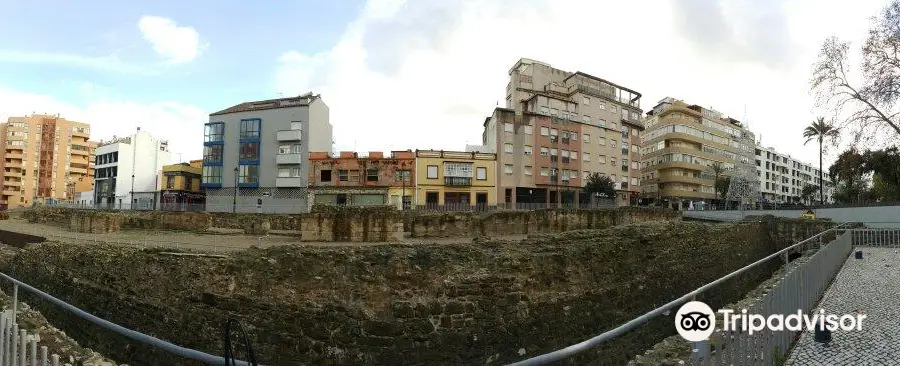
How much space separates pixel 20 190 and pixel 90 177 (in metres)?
10.5

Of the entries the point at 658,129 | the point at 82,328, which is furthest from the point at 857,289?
the point at 658,129

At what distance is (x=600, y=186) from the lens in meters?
52.8

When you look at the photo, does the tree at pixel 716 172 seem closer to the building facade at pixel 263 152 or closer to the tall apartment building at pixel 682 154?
the tall apartment building at pixel 682 154

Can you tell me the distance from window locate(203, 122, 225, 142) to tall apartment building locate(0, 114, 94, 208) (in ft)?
156

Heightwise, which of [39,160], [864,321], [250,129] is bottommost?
[864,321]

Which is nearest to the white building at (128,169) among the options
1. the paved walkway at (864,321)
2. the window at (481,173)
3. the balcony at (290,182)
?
the balcony at (290,182)

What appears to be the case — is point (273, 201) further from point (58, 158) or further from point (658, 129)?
point (58, 158)

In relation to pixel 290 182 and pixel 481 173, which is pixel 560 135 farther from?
pixel 290 182

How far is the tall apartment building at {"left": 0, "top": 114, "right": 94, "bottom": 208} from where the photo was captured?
85.8 m

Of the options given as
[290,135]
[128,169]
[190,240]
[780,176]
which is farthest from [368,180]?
[780,176]

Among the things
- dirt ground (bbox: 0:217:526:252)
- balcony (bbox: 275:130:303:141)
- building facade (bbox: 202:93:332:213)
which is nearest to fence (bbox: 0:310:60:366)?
dirt ground (bbox: 0:217:526:252)

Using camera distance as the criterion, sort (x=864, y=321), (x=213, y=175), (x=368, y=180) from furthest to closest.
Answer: (x=213, y=175) < (x=368, y=180) < (x=864, y=321)

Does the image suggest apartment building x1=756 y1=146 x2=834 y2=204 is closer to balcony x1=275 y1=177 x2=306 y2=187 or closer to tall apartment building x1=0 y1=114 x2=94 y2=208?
balcony x1=275 y1=177 x2=306 y2=187

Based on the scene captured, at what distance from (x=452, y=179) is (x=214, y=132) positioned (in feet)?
96.5
